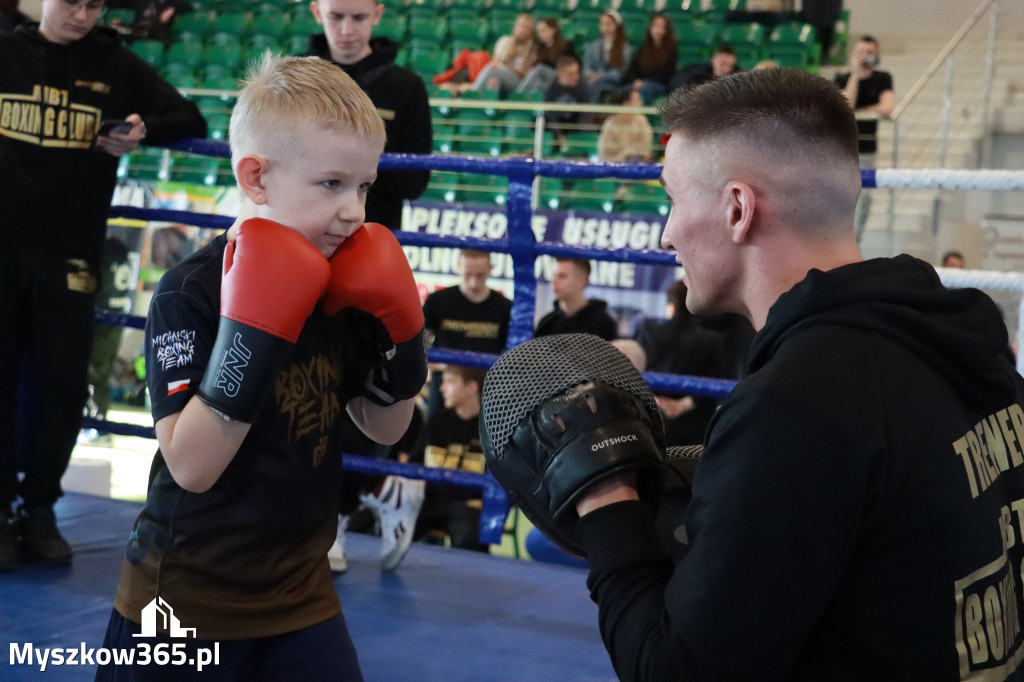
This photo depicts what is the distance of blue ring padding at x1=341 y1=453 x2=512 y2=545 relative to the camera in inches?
116

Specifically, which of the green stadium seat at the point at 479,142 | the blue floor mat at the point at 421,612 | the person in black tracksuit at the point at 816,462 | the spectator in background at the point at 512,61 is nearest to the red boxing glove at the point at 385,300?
the person in black tracksuit at the point at 816,462

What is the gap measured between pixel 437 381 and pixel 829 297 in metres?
3.92

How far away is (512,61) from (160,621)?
892 centimetres

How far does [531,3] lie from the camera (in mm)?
11555

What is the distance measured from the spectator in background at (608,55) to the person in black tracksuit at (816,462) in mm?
8494

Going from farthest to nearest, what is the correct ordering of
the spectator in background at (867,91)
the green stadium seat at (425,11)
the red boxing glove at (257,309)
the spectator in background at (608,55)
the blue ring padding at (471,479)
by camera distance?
the green stadium seat at (425,11), the spectator in background at (608,55), the spectator in background at (867,91), the blue ring padding at (471,479), the red boxing glove at (257,309)

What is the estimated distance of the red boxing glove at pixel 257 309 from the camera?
4.52ft

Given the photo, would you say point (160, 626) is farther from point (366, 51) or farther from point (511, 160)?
point (366, 51)

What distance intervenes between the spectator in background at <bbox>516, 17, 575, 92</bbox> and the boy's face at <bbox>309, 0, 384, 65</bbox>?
6419mm

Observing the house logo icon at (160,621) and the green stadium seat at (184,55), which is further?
the green stadium seat at (184,55)

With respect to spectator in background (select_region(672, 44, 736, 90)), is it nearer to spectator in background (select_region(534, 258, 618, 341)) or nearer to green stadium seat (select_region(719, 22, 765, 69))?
green stadium seat (select_region(719, 22, 765, 69))

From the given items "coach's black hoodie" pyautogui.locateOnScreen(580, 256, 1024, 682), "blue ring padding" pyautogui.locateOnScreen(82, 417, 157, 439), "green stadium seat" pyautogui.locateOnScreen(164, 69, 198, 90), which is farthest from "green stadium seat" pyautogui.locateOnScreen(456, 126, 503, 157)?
"coach's black hoodie" pyautogui.locateOnScreen(580, 256, 1024, 682)

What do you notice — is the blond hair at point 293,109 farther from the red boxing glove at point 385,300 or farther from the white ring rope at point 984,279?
the white ring rope at point 984,279

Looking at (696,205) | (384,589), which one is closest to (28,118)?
(384,589)
